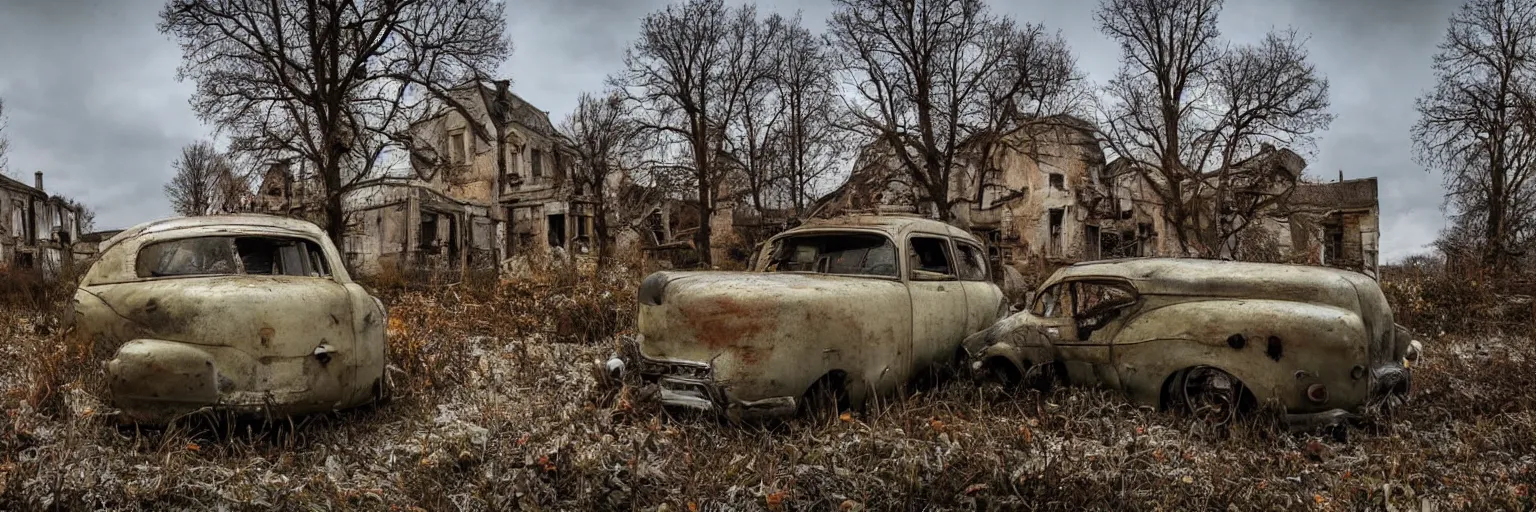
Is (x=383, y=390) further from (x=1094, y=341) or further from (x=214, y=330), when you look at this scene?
(x=1094, y=341)

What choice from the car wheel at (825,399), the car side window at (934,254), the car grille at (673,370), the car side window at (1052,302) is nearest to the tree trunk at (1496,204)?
the car side window at (1052,302)

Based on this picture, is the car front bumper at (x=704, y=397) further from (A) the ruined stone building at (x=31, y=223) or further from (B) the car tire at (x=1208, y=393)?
(A) the ruined stone building at (x=31, y=223)

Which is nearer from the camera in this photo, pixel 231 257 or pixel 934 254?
pixel 231 257

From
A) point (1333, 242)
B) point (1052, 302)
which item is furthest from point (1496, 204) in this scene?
point (1052, 302)

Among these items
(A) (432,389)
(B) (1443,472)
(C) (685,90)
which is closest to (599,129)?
(C) (685,90)

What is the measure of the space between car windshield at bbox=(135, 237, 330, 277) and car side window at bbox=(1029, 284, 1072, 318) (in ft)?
19.8

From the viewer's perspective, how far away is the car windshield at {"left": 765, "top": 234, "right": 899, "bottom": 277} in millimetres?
6895

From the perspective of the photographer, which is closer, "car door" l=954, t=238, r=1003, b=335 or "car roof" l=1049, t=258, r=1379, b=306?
"car roof" l=1049, t=258, r=1379, b=306

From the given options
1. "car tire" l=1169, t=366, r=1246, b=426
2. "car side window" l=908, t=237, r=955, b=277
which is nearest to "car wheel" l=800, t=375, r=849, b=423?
"car side window" l=908, t=237, r=955, b=277

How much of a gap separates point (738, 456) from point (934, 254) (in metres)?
3.33

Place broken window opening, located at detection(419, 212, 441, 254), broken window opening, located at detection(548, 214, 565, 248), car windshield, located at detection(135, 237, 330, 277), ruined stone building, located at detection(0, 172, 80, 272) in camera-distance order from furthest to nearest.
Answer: broken window opening, located at detection(548, 214, 565, 248) < ruined stone building, located at detection(0, 172, 80, 272) < broken window opening, located at detection(419, 212, 441, 254) < car windshield, located at detection(135, 237, 330, 277)

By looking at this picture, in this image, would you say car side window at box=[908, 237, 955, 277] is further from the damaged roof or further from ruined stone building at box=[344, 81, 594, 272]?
the damaged roof

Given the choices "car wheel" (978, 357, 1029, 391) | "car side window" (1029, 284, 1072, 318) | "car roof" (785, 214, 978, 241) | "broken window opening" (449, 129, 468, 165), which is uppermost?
"broken window opening" (449, 129, 468, 165)

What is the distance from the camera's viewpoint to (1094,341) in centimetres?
672
